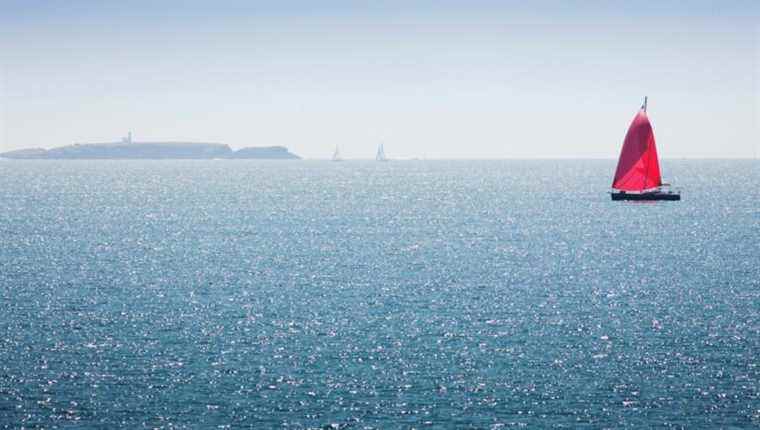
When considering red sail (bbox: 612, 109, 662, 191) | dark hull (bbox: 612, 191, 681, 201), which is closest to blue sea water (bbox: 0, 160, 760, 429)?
red sail (bbox: 612, 109, 662, 191)

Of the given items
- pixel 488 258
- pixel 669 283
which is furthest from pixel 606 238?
pixel 669 283

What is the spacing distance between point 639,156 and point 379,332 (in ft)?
350

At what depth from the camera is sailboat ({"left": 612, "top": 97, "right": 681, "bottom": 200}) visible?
160 metres

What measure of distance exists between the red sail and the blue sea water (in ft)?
122

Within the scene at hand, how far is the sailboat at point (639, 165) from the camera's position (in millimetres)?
160125

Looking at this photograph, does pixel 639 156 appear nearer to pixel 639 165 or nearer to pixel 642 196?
pixel 639 165

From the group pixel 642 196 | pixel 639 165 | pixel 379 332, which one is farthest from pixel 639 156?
pixel 379 332

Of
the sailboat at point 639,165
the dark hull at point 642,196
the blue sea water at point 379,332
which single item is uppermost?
the sailboat at point 639,165

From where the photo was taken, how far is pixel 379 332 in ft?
214

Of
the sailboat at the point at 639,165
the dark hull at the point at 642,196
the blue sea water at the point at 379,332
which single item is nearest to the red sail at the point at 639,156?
the sailboat at the point at 639,165

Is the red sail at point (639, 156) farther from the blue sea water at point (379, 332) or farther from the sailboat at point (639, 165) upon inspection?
the blue sea water at point (379, 332)

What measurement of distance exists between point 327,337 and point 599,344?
17.3 m

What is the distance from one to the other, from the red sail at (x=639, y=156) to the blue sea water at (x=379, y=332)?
122 feet

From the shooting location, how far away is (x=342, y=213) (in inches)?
6914
